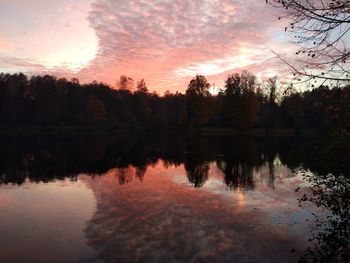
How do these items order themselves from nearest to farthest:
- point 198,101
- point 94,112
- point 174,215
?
point 174,215, point 198,101, point 94,112

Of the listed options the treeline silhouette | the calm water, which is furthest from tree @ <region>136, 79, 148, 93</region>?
the calm water

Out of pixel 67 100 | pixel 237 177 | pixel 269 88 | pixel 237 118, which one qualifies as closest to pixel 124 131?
pixel 67 100

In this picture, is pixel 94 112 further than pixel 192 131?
Yes


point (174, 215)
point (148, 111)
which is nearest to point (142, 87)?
point (148, 111)

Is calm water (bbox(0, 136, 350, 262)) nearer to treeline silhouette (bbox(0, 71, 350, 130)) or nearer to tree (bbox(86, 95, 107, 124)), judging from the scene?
treeline silhouette (bbox(0, 71, 350, 130))

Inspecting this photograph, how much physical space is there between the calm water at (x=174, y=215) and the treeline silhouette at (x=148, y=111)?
6347cm

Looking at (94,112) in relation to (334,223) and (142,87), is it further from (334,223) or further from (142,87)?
Answer: (334,223)

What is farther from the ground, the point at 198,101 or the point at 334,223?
the point at 198,101

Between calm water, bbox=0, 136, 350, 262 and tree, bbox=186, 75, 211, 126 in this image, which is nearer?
A: calm water, bbox=0, 136, 350, 262

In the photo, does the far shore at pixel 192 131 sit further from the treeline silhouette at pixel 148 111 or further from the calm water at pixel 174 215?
the calm water at pixel 174 215

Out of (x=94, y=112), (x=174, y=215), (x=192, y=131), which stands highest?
(x=94, y=112)

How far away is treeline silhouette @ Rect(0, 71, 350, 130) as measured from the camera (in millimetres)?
90812

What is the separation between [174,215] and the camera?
15719 mm

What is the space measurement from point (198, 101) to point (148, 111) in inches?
714
